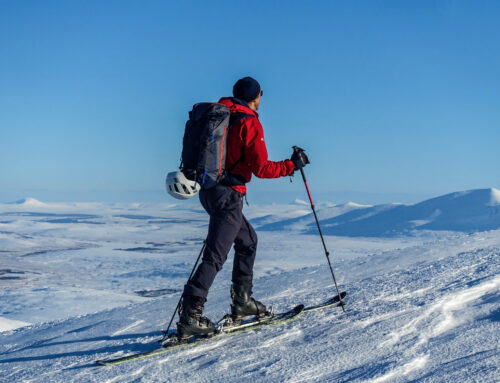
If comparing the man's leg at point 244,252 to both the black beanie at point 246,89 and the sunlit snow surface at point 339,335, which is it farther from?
the black beanie at point 246,89

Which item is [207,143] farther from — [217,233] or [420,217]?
[420,217]

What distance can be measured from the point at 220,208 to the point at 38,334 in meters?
3.18

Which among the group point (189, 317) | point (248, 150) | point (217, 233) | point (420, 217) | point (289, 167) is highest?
point (248, 150)

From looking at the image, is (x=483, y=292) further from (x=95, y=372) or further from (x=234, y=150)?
(x=95, y=372)

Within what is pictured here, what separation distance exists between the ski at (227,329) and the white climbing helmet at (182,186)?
3.30ft

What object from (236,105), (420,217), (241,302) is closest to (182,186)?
(236,105)

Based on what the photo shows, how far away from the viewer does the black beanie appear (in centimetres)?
349

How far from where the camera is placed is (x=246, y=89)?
3.48m

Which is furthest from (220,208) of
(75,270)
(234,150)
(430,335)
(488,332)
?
(75,270)

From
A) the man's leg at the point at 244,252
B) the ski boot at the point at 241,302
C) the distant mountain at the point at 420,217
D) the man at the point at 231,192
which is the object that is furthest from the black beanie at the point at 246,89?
the distant mountain at the point at 420,217

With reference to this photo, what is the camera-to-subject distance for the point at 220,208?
11.0 ft

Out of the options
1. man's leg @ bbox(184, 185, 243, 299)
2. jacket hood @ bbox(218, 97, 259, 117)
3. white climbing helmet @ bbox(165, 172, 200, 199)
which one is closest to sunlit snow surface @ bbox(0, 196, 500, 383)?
man's leg @ bbox(184, 185, 243, 299)

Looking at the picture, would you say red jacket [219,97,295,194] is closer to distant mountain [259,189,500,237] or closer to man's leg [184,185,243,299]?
man's leg [184,185,243,299]

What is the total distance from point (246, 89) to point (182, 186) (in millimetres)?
884
